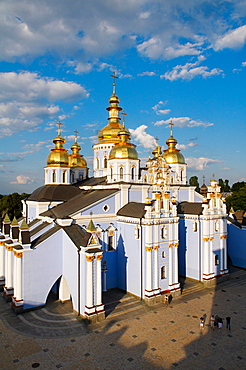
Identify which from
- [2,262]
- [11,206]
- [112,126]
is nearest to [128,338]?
[2,262]

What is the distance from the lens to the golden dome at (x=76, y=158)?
1150 inches

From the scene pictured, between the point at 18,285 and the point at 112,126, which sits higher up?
the point at 112,126

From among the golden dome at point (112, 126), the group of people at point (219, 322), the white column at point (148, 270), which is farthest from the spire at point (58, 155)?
the group of people at point (219, 322)

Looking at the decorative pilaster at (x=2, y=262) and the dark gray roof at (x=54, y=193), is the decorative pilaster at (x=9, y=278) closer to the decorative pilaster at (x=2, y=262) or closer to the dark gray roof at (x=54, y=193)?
the decorative pilaster at (x=2, y=262)

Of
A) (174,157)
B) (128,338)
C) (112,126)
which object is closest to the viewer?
(128,338)

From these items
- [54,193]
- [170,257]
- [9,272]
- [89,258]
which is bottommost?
[9,272]

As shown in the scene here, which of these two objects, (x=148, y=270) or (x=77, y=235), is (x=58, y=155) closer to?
(x=77, y=235)

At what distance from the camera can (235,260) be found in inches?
972

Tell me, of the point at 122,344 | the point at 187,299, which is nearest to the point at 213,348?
the point at 122,344

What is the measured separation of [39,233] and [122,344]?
26.5 feet

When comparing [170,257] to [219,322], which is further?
[170,257]

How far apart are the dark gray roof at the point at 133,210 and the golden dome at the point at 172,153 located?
8.36m

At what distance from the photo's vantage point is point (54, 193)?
22375mm

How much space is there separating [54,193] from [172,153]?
435 inches
